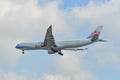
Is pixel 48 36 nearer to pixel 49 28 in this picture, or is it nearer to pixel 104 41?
pixel 49 28

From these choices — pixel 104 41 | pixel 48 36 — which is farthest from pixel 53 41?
pixel 104 41

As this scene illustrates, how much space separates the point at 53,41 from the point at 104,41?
18.7 m

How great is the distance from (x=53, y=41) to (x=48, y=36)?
125 inches

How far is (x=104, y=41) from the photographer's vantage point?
199 m

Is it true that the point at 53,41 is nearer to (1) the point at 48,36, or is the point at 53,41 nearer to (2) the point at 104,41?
(1) the point at 48,36

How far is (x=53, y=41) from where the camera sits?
200 metres

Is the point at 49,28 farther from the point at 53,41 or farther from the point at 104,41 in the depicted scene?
the point at 104,41

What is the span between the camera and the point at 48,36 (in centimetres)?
19800

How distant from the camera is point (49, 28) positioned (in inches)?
7657

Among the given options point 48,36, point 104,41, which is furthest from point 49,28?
point 104,41

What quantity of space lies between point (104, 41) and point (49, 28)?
21.0 meters

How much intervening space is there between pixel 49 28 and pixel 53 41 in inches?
285
